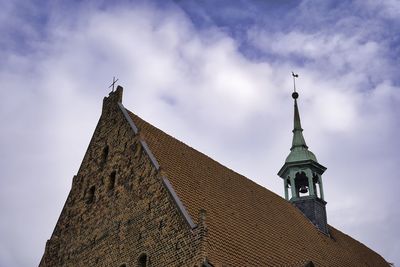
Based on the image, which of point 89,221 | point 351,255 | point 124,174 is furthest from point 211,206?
point 351,255

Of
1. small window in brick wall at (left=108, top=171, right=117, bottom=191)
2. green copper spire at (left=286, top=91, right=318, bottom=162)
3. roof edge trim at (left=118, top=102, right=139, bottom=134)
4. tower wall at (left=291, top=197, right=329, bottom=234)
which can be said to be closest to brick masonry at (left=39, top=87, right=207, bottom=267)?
small window in brick wall at (left=108, top=171, right=117, bottom=191)

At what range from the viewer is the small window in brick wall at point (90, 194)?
670 inches

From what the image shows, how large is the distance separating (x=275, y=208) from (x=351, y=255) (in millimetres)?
3966

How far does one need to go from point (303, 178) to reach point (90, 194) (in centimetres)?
1064

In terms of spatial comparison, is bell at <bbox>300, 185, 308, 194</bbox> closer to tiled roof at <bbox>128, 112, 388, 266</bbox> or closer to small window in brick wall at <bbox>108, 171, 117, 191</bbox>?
tiled roof at <bbox>128, 112, 388, 266</bbox>

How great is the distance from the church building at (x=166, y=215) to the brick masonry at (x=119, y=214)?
0.10 ft

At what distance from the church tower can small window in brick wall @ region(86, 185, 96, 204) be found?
9226 mm

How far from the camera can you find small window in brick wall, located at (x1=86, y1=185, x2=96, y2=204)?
1701cm

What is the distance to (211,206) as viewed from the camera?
47.7 ft

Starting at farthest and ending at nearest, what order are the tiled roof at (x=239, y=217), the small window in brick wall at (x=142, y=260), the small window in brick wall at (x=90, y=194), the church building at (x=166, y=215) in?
the small window in brick wall at (x=90, y=194)
the tiled roof at (x=239, y=217)
the small window in brick wall at (x=142, y=260)
the church building at (x=166, y=215)

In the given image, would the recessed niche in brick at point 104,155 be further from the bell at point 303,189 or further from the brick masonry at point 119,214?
the bell at point 303,189

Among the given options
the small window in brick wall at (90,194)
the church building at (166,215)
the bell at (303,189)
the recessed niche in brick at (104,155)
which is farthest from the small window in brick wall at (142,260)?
the bell at (303,189)

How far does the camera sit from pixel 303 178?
23.7 m

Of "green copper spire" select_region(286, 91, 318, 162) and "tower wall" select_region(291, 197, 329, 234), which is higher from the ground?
"green copper spire" select_region(286, 91, 318, 162)
